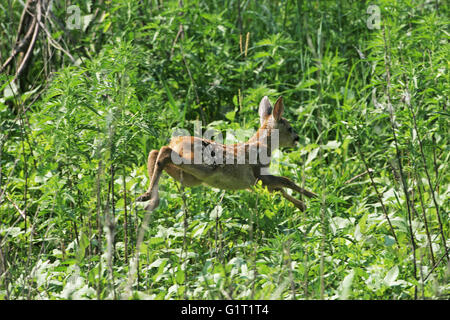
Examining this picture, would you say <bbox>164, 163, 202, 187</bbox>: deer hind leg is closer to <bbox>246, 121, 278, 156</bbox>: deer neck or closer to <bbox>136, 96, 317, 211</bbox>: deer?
<bbox>136, 96, 317, 211</bbox>: deer

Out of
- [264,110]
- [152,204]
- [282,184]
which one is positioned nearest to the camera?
[152,204]

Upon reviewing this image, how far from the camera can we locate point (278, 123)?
18.7 ft

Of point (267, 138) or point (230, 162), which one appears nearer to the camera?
point (230, 162)

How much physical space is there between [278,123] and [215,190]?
0.73m

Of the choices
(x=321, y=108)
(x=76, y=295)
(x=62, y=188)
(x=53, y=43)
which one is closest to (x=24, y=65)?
(x=53, y=43)

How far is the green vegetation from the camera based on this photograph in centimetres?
425

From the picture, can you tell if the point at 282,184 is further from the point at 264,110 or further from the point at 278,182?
the point at 264,110

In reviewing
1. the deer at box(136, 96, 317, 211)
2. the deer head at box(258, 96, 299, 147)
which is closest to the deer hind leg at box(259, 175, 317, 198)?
the deer at box(136, 96, 317, 211)

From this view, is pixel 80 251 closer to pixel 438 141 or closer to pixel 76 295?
pixel 76 295

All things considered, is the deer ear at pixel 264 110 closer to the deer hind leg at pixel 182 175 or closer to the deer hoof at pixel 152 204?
the deer hind leg at pixel 182 175

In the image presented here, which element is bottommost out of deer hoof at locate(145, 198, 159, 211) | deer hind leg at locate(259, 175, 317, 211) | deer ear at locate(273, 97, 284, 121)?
deer hoof at locate(145, 198, 159, 211)

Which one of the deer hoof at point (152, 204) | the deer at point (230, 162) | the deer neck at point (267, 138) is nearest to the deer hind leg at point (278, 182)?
the deer at point (230, 162)

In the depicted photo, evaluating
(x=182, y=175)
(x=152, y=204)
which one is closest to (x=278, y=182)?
(x=182, y=175)

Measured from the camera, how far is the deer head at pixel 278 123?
564cm
